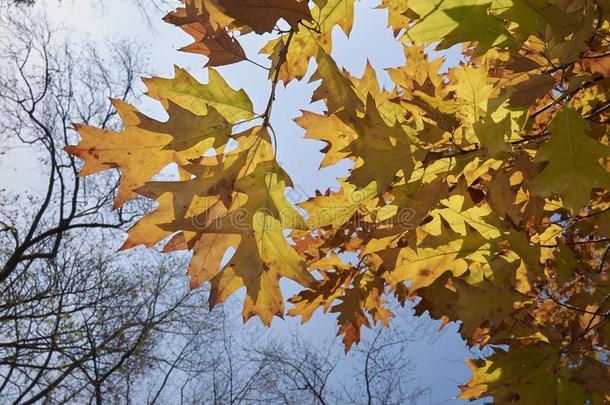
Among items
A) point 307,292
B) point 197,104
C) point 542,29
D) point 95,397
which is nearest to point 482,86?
point 542,29

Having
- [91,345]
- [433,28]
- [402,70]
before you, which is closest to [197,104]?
[433,28]

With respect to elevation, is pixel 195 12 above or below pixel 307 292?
above

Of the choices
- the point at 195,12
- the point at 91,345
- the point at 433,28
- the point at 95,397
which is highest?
the point at 91,345

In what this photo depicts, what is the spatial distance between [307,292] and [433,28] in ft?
2.96

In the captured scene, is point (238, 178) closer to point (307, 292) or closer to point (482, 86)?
point (482, 86)

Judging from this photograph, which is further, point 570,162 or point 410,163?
point 410,163

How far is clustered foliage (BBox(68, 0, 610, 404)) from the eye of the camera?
79cm

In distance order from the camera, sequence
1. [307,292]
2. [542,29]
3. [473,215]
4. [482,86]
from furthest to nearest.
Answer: [307,292], [473,215], [482,86], [542,29]

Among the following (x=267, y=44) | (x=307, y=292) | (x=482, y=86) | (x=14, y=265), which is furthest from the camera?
(x=14, y=265)

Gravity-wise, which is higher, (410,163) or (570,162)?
(410,163)

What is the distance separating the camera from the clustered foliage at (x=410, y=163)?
79 centimetres

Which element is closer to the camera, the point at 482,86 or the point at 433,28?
the point at 433,28

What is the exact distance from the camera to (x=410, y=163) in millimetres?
913

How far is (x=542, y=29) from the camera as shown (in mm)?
791
